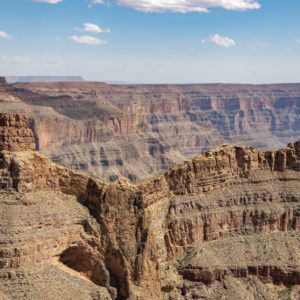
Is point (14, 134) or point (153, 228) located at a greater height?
point (14, 134)

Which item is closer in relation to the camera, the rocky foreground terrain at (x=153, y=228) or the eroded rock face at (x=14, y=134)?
the rocky foreground terrain at (x=153, y=228)

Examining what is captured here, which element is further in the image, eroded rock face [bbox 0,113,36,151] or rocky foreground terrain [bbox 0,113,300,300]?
eroded rock face [bbox 0,113,36,151]

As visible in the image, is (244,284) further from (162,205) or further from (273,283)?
(162,205)

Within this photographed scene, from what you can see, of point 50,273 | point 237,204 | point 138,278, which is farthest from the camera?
point 237,204

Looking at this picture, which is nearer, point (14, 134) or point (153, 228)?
point (14, 134)

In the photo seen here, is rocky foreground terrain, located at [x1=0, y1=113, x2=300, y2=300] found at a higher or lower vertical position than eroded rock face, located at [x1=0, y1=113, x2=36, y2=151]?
lower

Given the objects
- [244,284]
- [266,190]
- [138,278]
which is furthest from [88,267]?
[266,190]

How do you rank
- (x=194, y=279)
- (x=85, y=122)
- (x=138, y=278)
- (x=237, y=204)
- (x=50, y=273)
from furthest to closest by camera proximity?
(x=85, y=122), (x=237, y=204), (x=194, y=279), (x=138, y=278), (x=50, y=273)

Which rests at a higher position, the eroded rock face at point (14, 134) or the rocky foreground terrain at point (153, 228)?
the eroded rock face at point (14, 134)
